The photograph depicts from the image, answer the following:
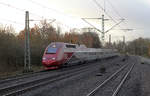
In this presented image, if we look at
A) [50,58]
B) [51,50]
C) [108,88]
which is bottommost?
[108,88]

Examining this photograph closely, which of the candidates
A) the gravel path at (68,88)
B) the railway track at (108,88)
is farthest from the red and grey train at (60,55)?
the railway track at (108,88)

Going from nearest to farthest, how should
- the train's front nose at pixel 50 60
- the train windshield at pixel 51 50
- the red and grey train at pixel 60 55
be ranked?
the train's front nose at pixel 50 60 → the red and grey train at pixel 60 55 → the train windshield at pixel 51 50

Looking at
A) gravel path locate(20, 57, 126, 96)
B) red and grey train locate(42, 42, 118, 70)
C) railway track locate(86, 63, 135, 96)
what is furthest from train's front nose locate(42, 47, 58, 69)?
railway track locate(86, 63, 135, 96)

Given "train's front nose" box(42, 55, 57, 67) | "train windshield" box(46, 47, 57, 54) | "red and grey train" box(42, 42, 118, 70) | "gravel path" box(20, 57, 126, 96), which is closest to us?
"gravel path" box(20, 57, 126, 96)

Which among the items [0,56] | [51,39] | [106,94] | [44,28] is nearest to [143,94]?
[106,94]

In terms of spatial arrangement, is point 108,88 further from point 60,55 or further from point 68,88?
point 60,55

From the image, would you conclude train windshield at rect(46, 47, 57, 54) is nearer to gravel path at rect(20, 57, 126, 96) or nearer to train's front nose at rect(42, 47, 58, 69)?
train's front nose at rect(42, 47, 58, 69)

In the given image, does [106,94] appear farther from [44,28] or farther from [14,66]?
[44,28]

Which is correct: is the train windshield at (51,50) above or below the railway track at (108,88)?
above

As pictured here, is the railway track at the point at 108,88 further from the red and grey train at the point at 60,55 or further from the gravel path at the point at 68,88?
the red and grey train at the point at 60,55

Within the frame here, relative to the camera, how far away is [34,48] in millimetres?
39062

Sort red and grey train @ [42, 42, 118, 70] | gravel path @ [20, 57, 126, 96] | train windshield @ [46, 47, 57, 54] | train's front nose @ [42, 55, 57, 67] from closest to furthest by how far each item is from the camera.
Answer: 1. gravel path @ [20, 57, 126, 96]
2. train's front nose @ [42, 55, 57, 67]
3. red and grey train @ [42, 42, 118, 70]
4. train windshield @ [46, 47, 57, 54]

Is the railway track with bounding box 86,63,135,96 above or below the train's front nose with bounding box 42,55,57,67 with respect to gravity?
below

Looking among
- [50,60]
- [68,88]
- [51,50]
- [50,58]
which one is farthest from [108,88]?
[51,50]
